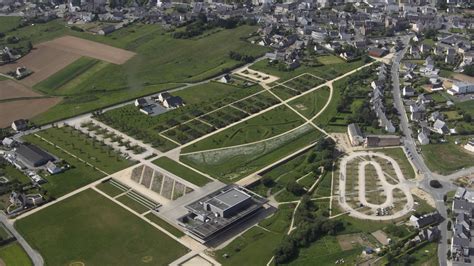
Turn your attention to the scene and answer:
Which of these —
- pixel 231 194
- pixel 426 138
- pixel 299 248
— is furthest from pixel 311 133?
pixel 299 248

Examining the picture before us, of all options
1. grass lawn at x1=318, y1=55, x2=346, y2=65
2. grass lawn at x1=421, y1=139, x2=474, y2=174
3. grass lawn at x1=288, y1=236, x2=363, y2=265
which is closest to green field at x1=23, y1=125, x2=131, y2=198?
grass lawn at x1=288, y1=236, x2=363, y2=265

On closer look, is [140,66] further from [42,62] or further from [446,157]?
[446,157]

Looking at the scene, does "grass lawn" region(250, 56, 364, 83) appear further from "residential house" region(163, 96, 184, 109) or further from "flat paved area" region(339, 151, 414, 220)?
"flat paved area" region(339, 151, 414, 220)

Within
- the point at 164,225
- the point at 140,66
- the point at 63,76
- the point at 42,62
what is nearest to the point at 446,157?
the point at 164,225

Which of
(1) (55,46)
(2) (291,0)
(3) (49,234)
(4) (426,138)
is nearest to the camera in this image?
(3) (49,234)

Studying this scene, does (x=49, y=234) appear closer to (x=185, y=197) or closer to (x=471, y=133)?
(x=185, y=197)

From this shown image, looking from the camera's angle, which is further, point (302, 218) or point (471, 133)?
point (471, 133)
